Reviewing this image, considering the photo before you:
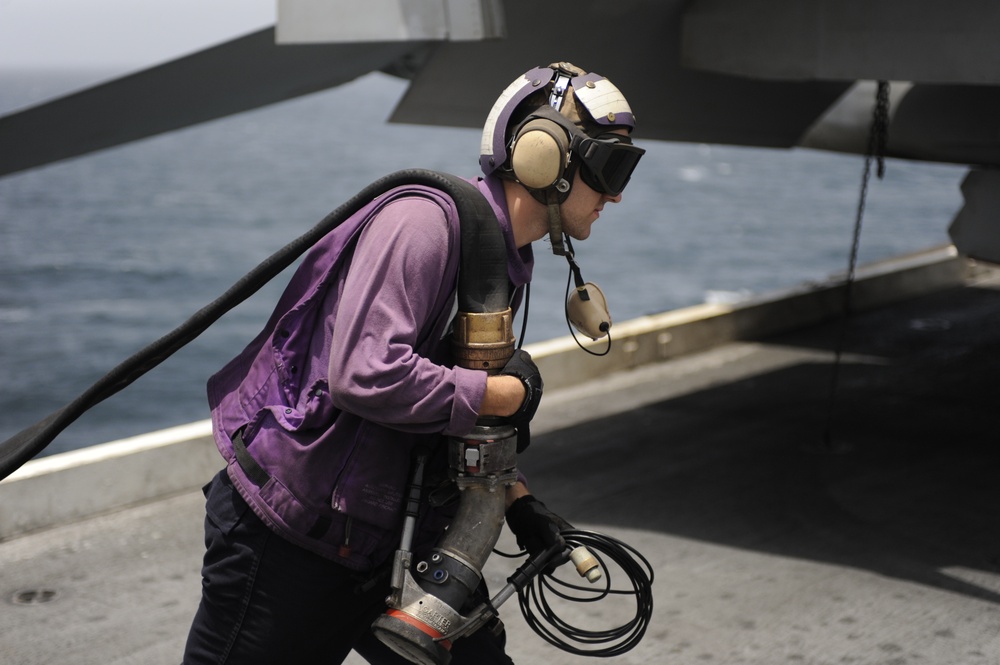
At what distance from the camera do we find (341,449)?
9.57ft

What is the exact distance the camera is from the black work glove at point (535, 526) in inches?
125

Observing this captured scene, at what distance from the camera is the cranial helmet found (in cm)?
292

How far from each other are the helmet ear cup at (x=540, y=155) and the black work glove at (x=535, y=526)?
867 mm

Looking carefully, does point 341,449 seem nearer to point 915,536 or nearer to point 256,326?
point 915,536

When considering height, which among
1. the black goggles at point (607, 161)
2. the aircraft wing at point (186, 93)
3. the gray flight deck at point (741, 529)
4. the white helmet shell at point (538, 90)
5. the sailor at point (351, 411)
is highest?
the white helmet shell at point (538, 90)

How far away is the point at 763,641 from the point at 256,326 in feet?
129

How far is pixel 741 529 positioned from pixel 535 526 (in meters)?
3.73

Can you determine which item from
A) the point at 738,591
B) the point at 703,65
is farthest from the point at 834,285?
the point at 738,591

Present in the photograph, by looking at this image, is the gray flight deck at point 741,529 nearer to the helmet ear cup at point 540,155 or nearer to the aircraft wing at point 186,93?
the aircraft wing at point 186,93

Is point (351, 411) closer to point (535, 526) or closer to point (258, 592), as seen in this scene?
point (258, 592)

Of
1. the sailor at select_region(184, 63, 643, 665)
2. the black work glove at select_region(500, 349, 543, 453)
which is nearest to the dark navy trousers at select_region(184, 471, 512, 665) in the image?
the sailor at select_region(184, 63, 643, 665)

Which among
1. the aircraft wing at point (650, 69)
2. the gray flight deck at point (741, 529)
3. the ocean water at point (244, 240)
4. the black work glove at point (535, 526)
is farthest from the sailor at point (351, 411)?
the ocean water at point (244, 240)

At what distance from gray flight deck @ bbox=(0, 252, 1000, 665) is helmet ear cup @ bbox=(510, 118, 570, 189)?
2.83 m

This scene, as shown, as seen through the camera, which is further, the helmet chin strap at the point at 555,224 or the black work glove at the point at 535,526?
the black work glove at the point at 535,526
